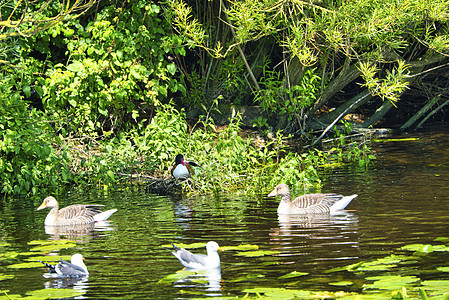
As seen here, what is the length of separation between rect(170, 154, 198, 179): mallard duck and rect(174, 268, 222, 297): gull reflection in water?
5.55 meters

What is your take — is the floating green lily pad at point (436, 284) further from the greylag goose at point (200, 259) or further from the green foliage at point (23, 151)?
the green foliage at point (23, 151)

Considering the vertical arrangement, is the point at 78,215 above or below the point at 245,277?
above

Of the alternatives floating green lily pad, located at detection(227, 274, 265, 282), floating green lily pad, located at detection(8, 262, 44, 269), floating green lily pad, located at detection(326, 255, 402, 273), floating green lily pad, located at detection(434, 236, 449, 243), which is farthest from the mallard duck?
floating green lily pad, located at detection(326, 255, 402, 273)

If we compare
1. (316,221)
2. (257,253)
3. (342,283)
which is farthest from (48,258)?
(316,221)

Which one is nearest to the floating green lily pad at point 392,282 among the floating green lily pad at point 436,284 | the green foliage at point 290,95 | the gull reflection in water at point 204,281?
the floating green lily pad at point 436,284

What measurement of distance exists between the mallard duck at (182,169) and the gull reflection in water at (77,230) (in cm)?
261

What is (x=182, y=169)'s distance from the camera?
12344 millimetres

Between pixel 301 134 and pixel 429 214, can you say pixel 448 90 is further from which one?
pixel 429 214

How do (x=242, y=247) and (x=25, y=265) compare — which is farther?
(x=242, y=247)

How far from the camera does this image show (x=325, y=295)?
5.45 m

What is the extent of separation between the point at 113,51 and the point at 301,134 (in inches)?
235

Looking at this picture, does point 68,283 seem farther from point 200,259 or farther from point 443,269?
point 443,269

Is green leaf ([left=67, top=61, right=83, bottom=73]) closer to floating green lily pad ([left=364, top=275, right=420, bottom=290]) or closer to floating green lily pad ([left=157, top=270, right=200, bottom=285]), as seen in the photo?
floating green lily pad ([left=157, top=270, right=200, bottom=285])

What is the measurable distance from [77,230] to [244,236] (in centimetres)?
277
